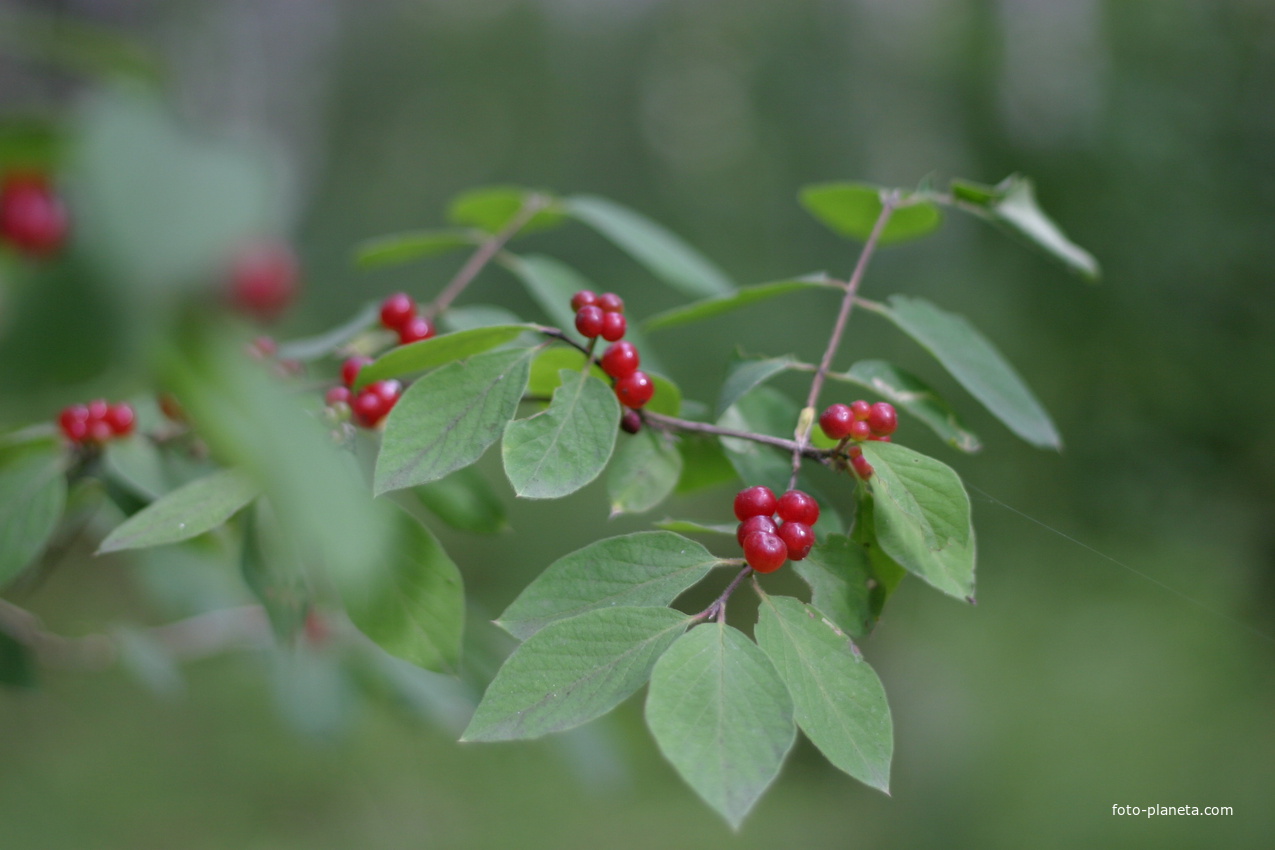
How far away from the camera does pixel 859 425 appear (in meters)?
0.30

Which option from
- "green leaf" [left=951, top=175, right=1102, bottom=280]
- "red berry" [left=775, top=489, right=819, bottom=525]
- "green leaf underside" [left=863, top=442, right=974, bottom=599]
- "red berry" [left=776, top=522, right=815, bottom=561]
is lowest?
"red berry" [left=776, top=522, right=815, bottom=561]

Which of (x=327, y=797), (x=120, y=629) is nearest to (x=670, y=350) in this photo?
(x=327, y=797)

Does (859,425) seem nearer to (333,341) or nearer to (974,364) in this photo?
(974,364)

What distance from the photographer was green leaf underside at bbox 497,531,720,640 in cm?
26

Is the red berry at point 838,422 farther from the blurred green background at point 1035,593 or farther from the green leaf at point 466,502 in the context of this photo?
the blurred green background at point 1035,593

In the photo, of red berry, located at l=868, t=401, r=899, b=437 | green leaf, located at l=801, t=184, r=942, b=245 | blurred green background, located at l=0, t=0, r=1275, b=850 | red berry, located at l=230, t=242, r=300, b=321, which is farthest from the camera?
blurred green background, located at l=0, t=0, r=1275, b=850

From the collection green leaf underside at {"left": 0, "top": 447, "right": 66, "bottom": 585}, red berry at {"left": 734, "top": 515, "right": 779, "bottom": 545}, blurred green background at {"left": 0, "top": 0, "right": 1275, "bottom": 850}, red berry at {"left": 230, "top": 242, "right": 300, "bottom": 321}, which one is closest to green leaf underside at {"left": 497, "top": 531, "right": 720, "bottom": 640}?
red berry at {"left": 734, "top": 515, "right": 779, "bottom": 545}

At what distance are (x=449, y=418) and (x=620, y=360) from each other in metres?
0.07

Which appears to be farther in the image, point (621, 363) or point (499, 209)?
point (499, 209)

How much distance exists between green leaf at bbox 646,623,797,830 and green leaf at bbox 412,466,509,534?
137mm

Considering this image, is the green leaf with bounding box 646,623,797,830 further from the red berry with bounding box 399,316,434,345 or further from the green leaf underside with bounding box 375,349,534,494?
the red berry with bounding box 399,316,434,345

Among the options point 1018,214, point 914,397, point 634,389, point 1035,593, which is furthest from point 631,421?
point 1035,593

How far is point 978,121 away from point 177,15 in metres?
3.44

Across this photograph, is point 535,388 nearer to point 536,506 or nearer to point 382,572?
point 382,572
